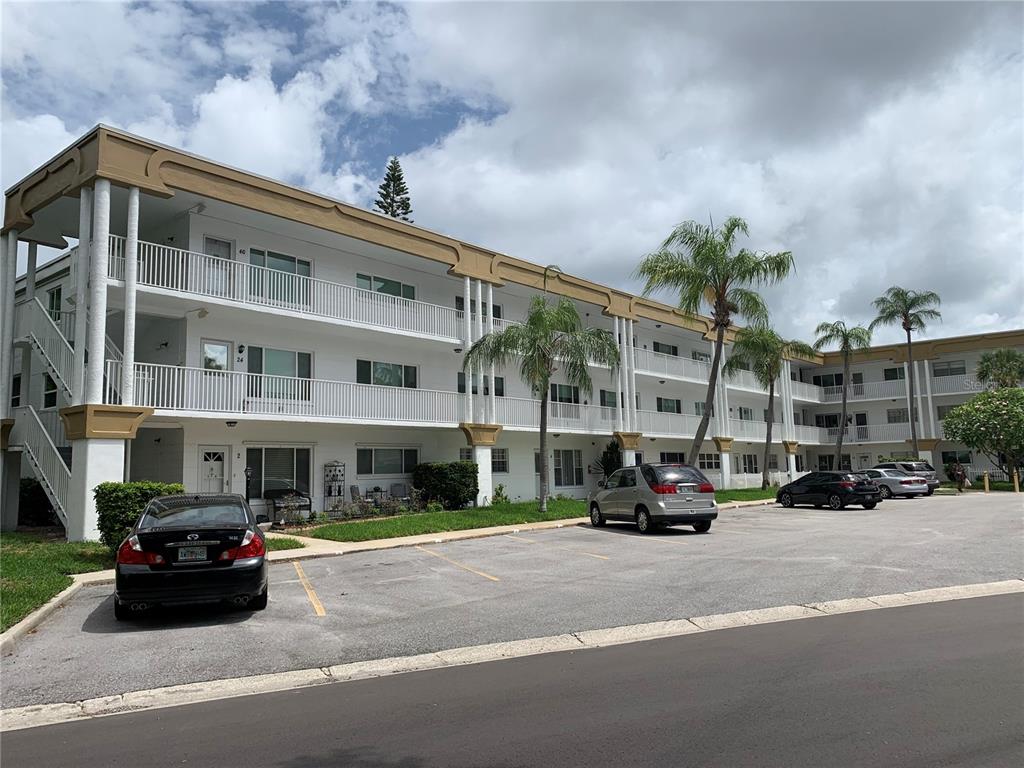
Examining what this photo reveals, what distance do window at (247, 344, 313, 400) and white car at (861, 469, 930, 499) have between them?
25.0m

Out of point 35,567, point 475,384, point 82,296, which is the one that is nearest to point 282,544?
point 35,567

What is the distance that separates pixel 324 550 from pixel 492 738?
36.8ft

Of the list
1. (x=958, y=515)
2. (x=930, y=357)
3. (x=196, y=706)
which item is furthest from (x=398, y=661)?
(x=930, y=357)

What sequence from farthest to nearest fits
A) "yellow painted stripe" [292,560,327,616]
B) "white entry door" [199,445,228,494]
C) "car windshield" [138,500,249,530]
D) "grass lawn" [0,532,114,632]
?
"white entry door" [199,445,228,494] → "yellow painted stripe" [292,560,327,616] → "grass lawn" [0,532,114,632] → "car windshield" [138,500,249,530]

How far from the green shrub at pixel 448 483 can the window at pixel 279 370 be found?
516cm

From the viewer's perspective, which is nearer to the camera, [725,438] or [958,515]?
[958,515]

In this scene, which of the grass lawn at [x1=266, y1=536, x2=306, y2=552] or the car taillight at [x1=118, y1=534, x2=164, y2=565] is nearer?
the car taillight at [x1=118, y1=534, x2=164, y2=565]

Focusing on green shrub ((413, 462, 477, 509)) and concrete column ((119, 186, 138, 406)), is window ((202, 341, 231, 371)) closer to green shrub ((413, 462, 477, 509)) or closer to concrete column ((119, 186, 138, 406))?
A: concrete column ((119, 186, 138, 406))

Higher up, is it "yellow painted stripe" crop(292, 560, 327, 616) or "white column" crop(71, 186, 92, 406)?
"white column" crop(71, 186, 92, 406)

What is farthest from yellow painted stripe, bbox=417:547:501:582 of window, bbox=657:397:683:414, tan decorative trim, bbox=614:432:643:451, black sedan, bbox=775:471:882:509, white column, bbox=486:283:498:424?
window, bbox=657:397:683:414

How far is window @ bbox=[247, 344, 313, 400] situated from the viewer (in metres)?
20.3

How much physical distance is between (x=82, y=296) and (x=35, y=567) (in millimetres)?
7287

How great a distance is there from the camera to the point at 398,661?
7320mm

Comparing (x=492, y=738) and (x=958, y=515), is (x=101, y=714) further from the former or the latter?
(x=958, y=515)
